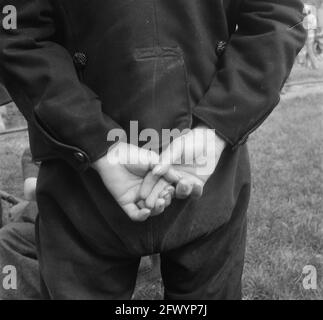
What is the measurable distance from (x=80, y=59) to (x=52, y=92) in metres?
0.10

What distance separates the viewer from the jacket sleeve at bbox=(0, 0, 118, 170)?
899mm

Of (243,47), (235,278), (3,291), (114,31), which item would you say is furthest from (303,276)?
(114,31)

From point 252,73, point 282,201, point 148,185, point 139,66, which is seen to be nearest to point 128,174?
point 148,185

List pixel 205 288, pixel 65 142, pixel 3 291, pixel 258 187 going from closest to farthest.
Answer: pixel 65 142
pixel 205 288
pixel 3 291
pixel 258 187

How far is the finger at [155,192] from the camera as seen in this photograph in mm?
897

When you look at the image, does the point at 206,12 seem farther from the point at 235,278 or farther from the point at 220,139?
the point at 235,278

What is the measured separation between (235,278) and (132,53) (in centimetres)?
53

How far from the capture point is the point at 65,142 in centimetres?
92

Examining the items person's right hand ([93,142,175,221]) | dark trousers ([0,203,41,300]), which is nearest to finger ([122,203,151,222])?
person's right hand ([93,142,175,221])

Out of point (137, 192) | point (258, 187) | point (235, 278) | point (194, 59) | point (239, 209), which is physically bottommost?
point (258, 187)

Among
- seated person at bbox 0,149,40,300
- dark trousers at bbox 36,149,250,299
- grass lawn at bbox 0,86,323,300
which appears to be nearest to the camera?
dark trousers at bbox 36,149,250,299

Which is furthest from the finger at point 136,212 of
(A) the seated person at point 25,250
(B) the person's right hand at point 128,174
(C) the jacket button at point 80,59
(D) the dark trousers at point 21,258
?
(D) the dark trousers at point 21,258

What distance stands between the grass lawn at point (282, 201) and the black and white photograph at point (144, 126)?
31.2 inches

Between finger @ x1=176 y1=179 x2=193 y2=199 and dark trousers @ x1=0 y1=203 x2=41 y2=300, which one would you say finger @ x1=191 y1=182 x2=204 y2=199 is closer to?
finger @ x1=176 y1=179 x2=193 y2=199
